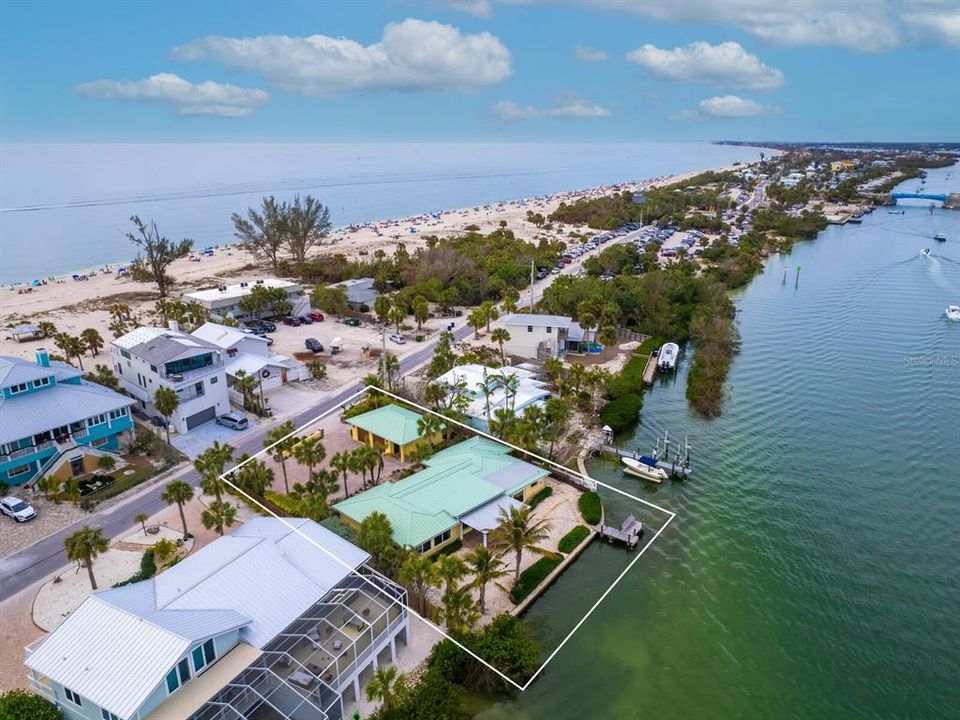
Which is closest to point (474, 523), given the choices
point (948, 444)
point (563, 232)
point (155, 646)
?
point (155, 646)

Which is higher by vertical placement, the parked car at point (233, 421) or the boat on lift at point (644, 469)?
the parked car at point (233, 421)

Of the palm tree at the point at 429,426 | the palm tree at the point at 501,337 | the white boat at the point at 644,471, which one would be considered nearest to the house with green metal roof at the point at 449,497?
the palm tree at the point at 429,426

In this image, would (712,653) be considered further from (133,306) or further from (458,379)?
(133,306)

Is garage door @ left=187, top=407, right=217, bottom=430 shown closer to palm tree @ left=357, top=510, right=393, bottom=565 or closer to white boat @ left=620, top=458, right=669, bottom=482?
palm tree @ left=357, top=510, right=393, bottom=565

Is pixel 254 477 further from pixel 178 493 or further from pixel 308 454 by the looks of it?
pixel 178 493

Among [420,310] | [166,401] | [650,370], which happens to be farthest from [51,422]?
[650,370]

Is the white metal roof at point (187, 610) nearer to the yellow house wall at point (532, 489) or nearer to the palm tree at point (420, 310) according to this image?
the yellow house wall at point (532, 489)
